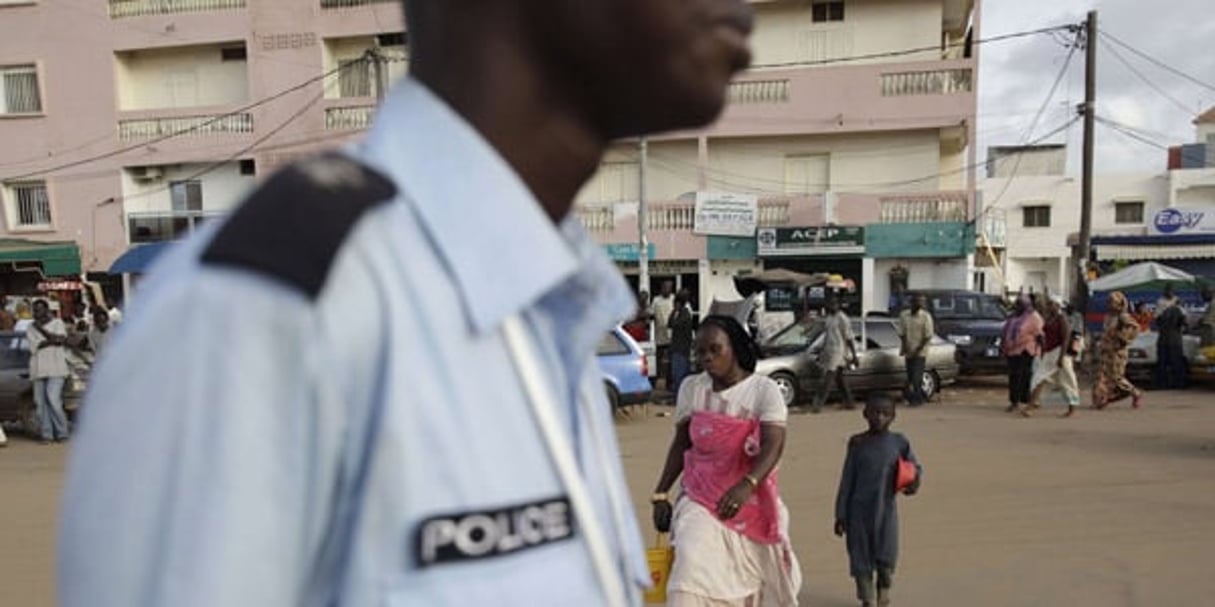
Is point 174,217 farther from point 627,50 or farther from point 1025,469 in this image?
point 627,50

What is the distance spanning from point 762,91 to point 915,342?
9.89 metres

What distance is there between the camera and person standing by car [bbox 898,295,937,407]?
36.1 ft

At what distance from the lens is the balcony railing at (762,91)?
1911 cm

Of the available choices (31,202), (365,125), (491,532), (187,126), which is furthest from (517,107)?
(31,202)

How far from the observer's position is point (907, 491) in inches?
180

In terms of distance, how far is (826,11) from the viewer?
762 inches

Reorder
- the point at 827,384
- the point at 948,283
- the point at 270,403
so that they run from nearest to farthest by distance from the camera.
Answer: the point at 270,403
the point at 827,384
the point at 948,283

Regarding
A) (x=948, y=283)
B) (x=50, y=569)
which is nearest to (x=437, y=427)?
(x=50, y=569)

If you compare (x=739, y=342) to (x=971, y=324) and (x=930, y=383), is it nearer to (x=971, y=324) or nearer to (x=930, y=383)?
(x=930, y=383)

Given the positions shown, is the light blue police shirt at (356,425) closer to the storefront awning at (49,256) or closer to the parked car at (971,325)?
the parked car at (971,325)

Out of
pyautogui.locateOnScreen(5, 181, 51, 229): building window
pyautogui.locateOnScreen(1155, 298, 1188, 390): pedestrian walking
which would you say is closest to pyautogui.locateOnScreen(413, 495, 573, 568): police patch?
pyautogui.locateOnScreen(1155, 298, 1188, 390): pedestrian walking

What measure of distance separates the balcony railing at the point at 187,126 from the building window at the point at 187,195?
1.30 meters

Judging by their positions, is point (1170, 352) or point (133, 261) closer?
point (1170, 352)

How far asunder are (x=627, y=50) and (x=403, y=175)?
266mm
